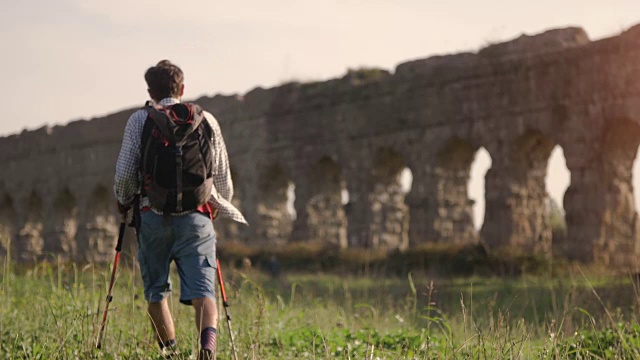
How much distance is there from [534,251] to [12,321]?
11456mm

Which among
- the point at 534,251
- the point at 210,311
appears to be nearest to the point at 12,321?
the point at 210,311

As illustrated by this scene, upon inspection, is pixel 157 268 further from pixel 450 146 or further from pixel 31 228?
pixel 31 228

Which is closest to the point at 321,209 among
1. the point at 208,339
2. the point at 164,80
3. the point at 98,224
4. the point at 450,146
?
the point at 450,146

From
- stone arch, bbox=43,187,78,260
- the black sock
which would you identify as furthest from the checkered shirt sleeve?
stone arch, bbox=43,187,78,260

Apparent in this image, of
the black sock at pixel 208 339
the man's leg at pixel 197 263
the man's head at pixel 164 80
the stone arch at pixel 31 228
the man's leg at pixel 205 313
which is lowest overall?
the stone arch at pixel 31 228

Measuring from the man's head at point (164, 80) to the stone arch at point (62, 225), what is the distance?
2650 centimetres

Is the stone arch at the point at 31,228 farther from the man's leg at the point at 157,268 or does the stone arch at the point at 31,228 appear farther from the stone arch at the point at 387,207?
the man's leg at the point at 157,268

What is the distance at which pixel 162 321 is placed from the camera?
562cm

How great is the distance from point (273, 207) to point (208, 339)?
762 inches

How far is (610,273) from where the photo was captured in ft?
48.8

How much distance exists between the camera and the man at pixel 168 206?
5.46 meters

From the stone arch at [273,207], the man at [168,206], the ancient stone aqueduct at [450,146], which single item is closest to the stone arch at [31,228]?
the ancient stone aqueduct at [450,146]

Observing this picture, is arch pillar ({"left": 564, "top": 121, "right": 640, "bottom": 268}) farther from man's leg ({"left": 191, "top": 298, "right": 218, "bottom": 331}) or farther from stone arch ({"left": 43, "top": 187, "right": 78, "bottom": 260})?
stone arch ({"left": 43, "top": 187, "right": 78, "bottom": 260})

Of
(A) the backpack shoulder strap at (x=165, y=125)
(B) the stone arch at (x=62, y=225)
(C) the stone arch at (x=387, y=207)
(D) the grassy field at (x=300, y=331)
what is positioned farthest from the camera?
(B) the stone arch at (x=62, y=225)
